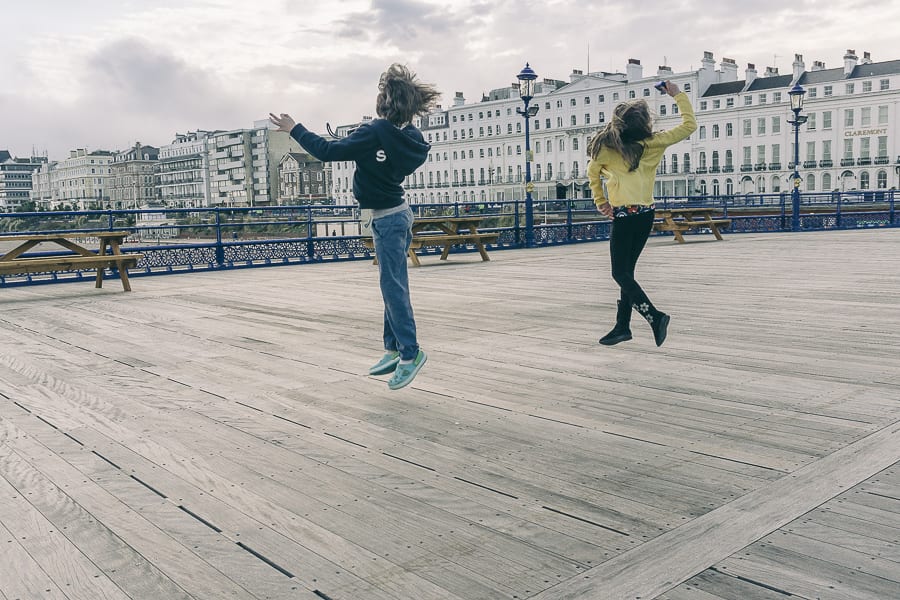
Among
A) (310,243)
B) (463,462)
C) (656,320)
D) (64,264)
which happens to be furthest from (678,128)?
(310,243)

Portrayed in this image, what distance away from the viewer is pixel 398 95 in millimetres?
4613

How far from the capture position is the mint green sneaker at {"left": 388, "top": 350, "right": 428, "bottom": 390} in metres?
4.72

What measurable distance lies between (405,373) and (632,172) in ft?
7.63

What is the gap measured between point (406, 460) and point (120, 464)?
4.10ft

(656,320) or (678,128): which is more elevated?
(678,128)

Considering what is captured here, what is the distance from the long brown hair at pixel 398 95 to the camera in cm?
461

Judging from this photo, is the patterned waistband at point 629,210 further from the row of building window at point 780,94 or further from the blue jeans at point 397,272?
the row of building window at point 780,94

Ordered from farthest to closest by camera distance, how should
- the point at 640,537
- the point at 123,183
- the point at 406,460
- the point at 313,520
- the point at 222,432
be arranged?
the point at 123,183, the point at 222,432, the point at 406,460, the point at 313,520, the point at 640,537

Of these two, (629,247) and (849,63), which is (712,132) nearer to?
(849,63)

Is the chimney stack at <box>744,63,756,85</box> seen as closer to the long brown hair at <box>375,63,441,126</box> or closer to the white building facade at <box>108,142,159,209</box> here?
the long brown hair at <box>375,63,441,126</box>

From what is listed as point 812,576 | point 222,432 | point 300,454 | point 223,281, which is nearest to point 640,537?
point 812,576

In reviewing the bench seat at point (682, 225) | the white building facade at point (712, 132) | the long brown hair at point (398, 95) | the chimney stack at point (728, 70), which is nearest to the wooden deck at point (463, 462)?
the long brown hair at point (398, 95)

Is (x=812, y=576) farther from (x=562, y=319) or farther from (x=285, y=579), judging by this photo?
(x=562, y=319)

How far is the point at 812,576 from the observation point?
2.30 metres
